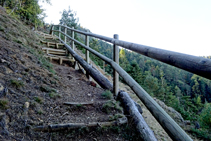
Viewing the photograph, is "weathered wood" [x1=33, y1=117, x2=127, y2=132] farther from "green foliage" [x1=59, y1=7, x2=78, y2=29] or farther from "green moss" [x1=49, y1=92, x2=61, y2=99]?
"green foliage" [x1=59, y1=7, x2=78, y2=29]

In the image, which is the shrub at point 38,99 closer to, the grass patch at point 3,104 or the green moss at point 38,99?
the green moss at point 38,99

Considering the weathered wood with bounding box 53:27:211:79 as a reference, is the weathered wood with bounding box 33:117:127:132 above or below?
below

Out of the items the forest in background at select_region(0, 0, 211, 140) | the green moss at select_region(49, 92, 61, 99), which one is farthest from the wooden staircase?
the green moss at select_region(49, 92, 61, 99)

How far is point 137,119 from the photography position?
80.1 inches

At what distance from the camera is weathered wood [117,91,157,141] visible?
1.76 meters

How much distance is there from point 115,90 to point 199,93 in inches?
3333

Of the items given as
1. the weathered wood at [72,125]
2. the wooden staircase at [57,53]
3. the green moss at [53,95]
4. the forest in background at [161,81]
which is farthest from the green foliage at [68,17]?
the weathered wood at [72,125]

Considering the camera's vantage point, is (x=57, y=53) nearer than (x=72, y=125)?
No

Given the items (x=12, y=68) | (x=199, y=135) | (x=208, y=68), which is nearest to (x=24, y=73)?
(x=12, y=68)

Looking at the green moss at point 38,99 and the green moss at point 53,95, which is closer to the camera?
the green moss at point 38,99

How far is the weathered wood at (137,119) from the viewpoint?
176cm

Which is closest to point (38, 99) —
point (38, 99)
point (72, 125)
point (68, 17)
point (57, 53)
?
point (38, 99)

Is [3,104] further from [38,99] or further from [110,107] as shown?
[110,107]

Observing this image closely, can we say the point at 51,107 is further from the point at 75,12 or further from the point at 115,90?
the point at 75,12
